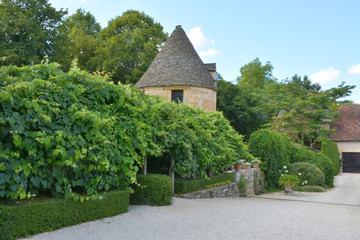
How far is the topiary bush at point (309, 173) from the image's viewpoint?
60.6 ft

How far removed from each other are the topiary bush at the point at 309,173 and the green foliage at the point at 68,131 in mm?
13029

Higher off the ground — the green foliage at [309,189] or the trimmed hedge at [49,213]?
the trimmed hedge at [49,213]

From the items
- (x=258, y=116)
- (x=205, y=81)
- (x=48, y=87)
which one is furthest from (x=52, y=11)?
(x=258, y=116)

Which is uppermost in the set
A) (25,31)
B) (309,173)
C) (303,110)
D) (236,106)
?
(25,31)

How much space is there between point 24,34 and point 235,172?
736 inches

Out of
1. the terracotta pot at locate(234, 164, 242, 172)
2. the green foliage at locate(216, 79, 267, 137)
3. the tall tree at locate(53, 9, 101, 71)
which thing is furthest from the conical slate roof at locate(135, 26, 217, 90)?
the green foliage at locate(216, 79, 267, 137)

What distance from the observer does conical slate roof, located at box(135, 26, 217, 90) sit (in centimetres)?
2127

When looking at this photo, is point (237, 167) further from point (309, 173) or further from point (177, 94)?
point (177, 94)

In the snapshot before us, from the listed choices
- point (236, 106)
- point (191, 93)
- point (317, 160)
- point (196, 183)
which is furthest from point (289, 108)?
point (196, 183)

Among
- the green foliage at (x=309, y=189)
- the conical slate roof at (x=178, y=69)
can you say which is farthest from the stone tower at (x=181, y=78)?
the green foliage at (x=309, y=189)

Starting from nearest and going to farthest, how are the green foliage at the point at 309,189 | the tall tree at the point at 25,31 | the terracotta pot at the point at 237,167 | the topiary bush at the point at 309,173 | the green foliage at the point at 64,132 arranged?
the green foliage at the point at 64,132 → the terracotta pot at the point at 237,167 → the green foliage at the point at 309,189 → the topiary bush at the point at 309,173 → the tall tree at the point at 25,31

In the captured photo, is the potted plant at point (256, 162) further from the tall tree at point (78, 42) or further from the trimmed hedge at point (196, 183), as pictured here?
the tall tree at point (78, 42)

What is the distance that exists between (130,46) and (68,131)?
2659cm

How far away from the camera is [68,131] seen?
5.55m
